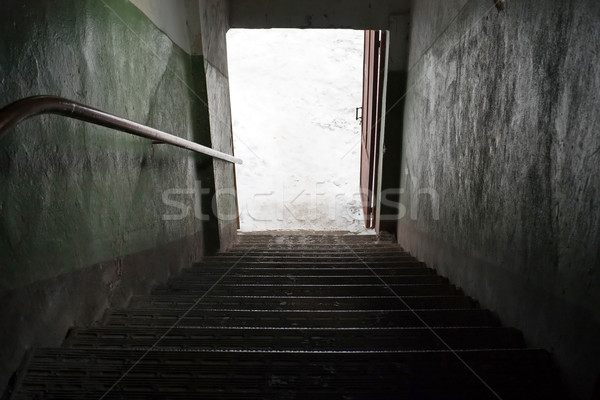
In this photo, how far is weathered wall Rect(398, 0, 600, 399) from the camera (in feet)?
4.41

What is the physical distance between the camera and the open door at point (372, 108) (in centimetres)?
563

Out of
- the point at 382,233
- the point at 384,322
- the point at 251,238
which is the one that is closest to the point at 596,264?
the point at 384,322

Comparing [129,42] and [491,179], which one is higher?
[129,42]

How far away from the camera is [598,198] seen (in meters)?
1.28

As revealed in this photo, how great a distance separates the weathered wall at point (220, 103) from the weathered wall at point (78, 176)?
102 centimetres

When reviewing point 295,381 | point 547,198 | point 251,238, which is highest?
point 547,198

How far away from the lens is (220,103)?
470 centimetres

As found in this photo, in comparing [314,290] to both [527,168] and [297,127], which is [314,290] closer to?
[527,168]

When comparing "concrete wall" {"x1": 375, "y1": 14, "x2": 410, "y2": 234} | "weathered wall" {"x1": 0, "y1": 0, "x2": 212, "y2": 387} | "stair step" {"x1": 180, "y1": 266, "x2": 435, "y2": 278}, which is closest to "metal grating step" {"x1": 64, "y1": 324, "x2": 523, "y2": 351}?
"weathered wall" {"x1": 0, "y1": 0, "x2": 212, "y2": 387}

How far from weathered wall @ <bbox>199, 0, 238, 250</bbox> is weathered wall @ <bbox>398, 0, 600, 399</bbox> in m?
2.32

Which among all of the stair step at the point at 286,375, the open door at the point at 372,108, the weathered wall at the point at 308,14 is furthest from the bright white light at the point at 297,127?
the stair step at the point at 286,375

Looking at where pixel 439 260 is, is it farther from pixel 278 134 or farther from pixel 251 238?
pixel 278 134

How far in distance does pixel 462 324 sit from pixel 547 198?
0.74 meters

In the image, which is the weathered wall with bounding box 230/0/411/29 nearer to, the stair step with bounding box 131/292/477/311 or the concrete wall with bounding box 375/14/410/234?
the concrete wall with bounding box 375/14/410/234
